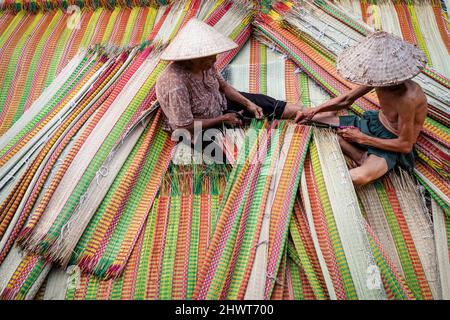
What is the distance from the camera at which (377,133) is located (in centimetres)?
224

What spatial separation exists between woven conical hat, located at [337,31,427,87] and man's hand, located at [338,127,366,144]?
1.14 ft

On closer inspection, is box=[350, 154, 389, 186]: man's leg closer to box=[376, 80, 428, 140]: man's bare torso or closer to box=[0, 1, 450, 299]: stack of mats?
box=[0, 1, 450, 299]: stack of mats

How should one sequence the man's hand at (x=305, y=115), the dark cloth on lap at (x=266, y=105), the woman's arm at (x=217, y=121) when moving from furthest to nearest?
1. the dark cloth on lap at (x=266, y=105)
2. the man's hand at (x=305, y=115)
3. the woman's arm at (x=217, y=121)

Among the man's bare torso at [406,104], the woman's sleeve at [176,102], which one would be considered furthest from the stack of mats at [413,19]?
the woman's sleeve at [176,102]

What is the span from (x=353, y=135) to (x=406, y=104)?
0.32 meters

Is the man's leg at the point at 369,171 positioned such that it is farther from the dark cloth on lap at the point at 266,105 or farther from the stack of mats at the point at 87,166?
the stack of mats at the point at 87,166

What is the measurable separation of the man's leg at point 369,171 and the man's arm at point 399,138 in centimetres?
7

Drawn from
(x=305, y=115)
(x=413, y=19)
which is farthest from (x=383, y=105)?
(x=413, y=19)

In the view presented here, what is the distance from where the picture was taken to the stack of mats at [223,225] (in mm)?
1842

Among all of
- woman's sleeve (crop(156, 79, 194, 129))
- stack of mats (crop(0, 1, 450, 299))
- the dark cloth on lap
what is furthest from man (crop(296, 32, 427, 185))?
woman's sleeve (crop(156, 79, 194, 129))

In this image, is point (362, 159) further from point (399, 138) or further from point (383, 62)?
point (383, 62)

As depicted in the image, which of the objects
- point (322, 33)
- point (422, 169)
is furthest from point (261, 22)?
point (422, 169)

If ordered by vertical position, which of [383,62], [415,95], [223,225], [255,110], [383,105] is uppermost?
[383,62]
